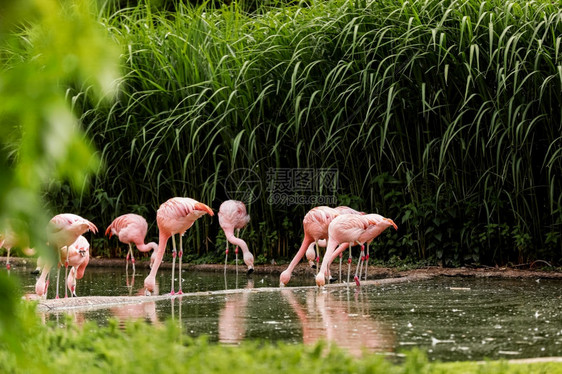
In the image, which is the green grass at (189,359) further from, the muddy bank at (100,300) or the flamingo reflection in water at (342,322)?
the muddy bank at (100,300)

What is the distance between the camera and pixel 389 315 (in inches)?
221

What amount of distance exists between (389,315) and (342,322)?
400 millimetres

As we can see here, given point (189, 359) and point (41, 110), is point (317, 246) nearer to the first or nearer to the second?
point (189, 359)

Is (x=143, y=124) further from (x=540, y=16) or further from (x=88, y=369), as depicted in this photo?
(x=88, y=369)

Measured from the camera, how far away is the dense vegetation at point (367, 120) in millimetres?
8234

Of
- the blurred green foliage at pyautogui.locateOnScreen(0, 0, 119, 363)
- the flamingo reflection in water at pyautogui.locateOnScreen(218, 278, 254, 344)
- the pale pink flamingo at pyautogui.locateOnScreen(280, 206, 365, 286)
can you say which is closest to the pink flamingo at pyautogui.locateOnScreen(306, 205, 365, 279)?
the pale pink flamingo at pyautogui.locateOnScreen(280, 206, 365, 286)

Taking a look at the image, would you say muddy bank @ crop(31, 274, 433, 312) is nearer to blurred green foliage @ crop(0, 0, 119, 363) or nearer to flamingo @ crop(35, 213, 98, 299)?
flamingo @ crop(35, 213, 98, 299)

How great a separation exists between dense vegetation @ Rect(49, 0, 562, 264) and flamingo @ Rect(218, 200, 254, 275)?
0.27m

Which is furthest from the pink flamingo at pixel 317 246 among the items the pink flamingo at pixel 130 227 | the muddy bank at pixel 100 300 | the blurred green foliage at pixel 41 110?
the blurred green foliage at pixel 41 110

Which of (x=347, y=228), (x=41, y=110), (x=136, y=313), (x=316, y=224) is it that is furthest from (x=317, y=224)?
(x=41, y=110)

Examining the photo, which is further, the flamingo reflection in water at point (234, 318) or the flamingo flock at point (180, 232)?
the flamingo flock at point (180, 232)

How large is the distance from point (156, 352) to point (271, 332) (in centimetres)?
189

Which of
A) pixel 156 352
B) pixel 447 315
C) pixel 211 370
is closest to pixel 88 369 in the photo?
pixel 156 352

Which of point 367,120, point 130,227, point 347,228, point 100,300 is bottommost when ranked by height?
point 100,300
